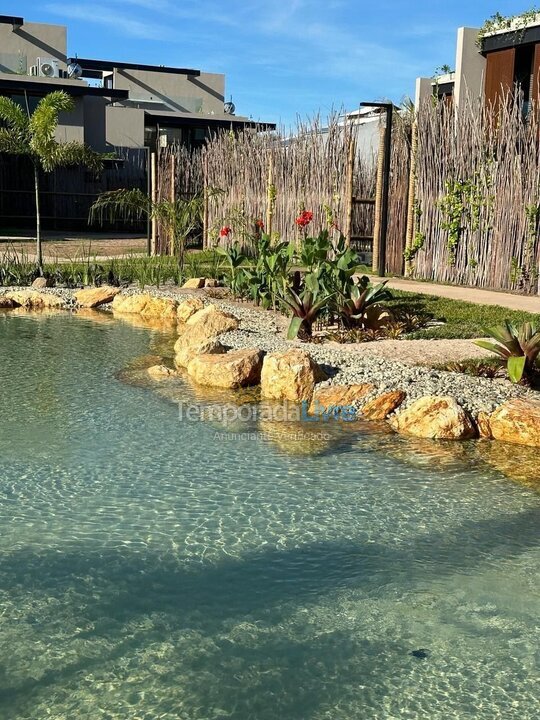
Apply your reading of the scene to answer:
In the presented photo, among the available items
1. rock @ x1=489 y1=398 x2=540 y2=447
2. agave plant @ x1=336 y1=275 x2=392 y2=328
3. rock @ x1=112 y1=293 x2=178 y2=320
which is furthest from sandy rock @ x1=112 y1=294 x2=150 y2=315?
rock @ x1=489 y1=398 x2=540 y2=447

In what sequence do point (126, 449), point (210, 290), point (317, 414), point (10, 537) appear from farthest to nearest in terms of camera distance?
point (210, 290), point (317, 414), point (126, 449), point (10, 537)

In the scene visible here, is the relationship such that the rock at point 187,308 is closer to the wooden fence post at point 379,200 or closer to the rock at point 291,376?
the wooden fence post at point 379,200

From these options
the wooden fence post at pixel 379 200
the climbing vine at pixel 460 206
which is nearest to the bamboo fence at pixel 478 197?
the climbing vine at pixel 460 206

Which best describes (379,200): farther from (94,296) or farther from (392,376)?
(392,376)

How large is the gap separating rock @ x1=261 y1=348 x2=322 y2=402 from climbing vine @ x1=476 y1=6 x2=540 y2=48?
14220mm

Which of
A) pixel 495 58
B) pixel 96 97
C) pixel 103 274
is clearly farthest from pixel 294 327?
pixel 96 97

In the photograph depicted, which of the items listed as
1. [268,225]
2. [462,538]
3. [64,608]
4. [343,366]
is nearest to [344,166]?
[268,225]

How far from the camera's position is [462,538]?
3742 mm

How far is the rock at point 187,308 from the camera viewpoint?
9734mm

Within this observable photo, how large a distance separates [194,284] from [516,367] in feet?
21.2

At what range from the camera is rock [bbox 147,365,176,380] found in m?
6.71

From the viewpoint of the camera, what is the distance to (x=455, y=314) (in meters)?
8.29

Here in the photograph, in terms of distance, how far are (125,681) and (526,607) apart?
150 centimetres

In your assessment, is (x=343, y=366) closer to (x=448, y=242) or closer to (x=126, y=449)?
(x=126, y=449)
